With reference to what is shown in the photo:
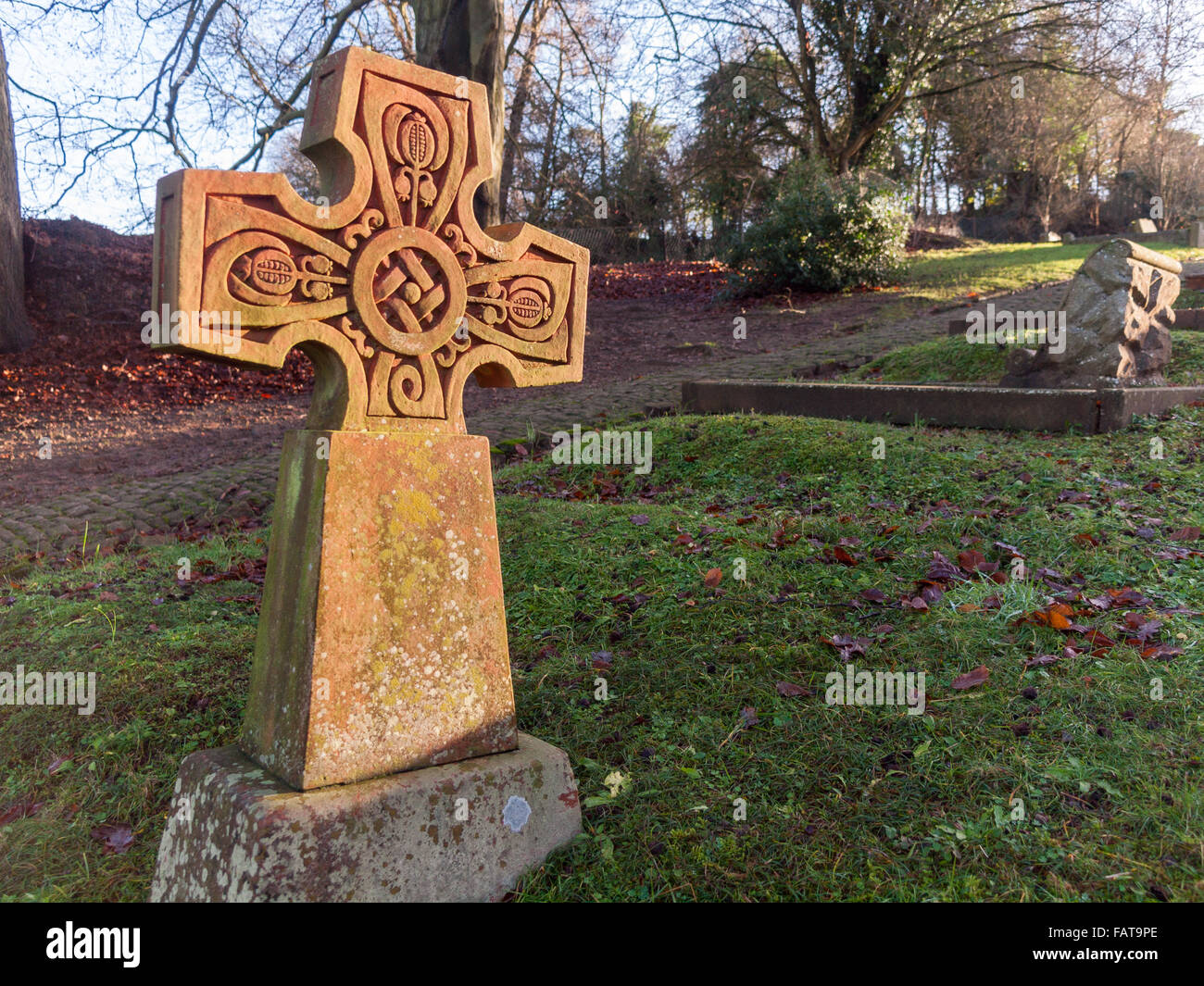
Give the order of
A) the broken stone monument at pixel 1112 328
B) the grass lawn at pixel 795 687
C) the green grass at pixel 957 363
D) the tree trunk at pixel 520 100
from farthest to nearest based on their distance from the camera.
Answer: the tree trunk at pixel 520 100
the green grass at pixel 957 363
the broken stone monument at pixel 1112 328
the grass lawn at pixel 795 687

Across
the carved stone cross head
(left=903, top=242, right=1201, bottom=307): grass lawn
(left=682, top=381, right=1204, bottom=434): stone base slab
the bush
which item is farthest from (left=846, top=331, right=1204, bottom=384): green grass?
the carved stone cross head

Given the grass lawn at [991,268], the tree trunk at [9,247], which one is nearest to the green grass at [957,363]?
the grass lawn at [991,268]

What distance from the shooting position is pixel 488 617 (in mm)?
2893

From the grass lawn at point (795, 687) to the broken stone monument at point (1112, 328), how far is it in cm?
194

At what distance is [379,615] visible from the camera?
2.63 m

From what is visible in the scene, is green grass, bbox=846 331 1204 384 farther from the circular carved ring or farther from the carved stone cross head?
the circular carved ring

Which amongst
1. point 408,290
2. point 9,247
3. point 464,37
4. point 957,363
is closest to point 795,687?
point 408,290

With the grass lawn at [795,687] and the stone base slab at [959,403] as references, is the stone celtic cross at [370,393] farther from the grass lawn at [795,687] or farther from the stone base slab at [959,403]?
the stone base slab at [959,403]

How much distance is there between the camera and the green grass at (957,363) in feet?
27.9

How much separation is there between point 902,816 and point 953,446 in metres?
4.21

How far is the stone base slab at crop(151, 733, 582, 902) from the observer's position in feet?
7.67

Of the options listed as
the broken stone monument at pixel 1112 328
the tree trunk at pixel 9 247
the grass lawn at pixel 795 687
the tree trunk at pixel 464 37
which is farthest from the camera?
the tree trunk at pixel 9 247

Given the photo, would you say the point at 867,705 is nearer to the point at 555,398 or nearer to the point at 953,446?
the point at 953,446
